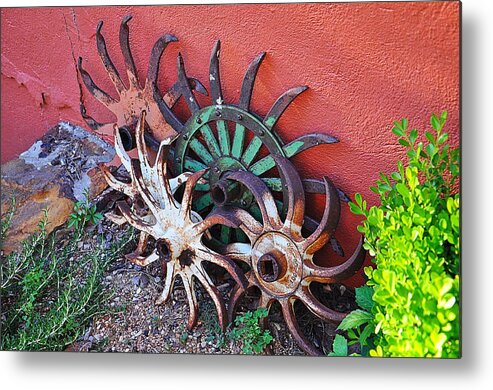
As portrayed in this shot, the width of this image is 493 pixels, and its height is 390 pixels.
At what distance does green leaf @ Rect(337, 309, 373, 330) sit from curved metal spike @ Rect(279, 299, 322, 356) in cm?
11

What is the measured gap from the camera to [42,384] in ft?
6.72

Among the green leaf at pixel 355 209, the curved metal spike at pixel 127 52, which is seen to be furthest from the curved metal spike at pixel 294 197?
the curved metal spike at pixel 127 52

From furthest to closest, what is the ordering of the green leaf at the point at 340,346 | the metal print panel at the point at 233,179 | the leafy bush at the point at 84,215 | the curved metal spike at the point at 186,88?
the leafy bush at the point at 84,215 → the curved metal spike at the point at 186,88 → the green leaf at the point at 340,346 → the metal print panel at the point at 233,179

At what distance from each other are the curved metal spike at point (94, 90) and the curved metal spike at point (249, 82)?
359mm

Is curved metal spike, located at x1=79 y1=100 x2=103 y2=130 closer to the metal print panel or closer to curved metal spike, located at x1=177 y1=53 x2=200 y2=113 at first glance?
the metal print panel

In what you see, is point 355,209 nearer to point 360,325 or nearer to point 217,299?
point 360,325

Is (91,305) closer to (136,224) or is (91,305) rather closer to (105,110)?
(136,224)

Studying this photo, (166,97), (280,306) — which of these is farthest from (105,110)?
(280,306)

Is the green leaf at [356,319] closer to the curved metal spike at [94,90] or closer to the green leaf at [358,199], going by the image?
the green leaf at [358,199]

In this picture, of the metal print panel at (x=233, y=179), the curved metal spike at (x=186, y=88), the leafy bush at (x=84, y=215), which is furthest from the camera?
the leafy bush at (x=84, y=215)

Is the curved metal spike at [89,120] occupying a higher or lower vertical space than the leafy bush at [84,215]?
higher

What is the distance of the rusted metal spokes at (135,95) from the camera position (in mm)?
2004

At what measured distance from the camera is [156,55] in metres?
2.00

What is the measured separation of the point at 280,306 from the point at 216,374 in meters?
0.23
